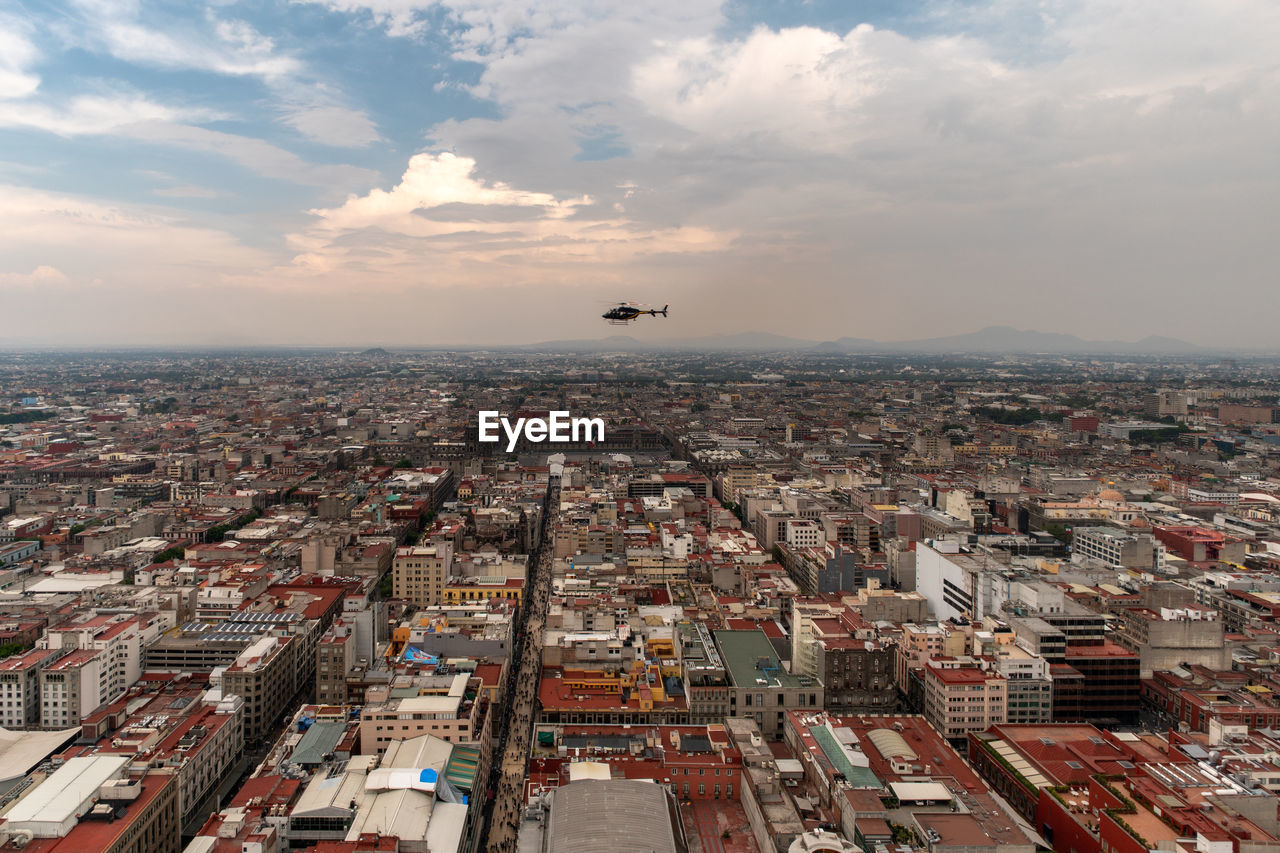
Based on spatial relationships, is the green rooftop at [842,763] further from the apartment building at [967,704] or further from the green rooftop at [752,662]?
the apartment building at [967,704]

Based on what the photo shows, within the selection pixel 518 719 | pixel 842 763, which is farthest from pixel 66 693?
pixel 842 763

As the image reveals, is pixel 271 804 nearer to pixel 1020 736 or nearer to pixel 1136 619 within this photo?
pixel 1020 736

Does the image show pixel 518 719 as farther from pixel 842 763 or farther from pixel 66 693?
pixel 66 693

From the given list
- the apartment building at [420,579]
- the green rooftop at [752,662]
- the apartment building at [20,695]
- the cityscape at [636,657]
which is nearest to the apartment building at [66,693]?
the cityscape at [636,657]

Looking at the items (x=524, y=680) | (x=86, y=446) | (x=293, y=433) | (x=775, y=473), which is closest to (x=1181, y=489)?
(x=775, y=473)

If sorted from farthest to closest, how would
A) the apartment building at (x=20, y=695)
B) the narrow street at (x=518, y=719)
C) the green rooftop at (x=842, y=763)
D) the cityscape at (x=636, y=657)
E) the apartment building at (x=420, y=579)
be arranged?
the apartment building at (x=420, y=579) → the apartment building at (x=20, y=695) → the narrow street at (x=518, y=719) → the green rooftop at (x=842, y=763) → the cityscape at (x=636, y=657)

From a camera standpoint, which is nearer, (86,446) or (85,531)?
(85,531)

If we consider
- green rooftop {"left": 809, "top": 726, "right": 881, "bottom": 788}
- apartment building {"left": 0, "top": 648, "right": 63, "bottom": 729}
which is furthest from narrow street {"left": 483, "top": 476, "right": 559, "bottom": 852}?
apartment building {"left": 0, "top": 648, "right": 63, "bottom": 729}

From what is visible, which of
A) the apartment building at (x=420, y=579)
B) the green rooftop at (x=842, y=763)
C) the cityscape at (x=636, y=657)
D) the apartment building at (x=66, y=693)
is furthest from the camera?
the apartment building at (x=420, y=579)

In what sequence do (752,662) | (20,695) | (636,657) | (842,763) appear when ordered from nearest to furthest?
(842,763) → (20,695) → (752,662) → (636,657)

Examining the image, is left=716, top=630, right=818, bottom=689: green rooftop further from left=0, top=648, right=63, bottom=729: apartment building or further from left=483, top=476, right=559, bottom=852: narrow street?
left=0, top=648, right=63, bottom=729: apartment building

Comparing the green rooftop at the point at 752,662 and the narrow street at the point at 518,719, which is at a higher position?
the green rooftop at the point at 752,662
